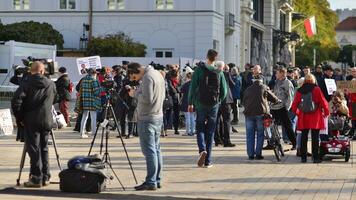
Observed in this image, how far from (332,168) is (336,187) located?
2.54 metres

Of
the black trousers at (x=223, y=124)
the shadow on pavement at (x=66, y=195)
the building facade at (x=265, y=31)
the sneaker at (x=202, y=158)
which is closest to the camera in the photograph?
the shadow on pavement at (x=66, y=195)

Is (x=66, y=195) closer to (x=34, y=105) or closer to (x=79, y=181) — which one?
(x=79, y=181)

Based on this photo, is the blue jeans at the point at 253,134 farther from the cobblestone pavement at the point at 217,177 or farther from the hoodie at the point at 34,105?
the hoodie at the point at 34,105

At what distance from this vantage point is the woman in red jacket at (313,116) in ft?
52.9

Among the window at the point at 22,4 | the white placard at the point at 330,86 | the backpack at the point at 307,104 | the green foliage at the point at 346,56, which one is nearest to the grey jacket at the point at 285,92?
the white placard at the point at 330,86

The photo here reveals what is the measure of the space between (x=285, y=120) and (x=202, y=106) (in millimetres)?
4421

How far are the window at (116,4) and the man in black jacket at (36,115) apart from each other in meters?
36.9

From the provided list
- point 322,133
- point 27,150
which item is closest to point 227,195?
point 27,150

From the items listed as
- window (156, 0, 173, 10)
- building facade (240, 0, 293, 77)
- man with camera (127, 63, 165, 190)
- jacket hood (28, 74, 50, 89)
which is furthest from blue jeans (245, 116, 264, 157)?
building facade (240, 0, 293, 77)

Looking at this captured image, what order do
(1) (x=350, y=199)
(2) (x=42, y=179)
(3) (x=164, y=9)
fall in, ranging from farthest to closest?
(3) (x=164, y=9) → (2) (x=42, y=179) → (1) (x=350, y=199)

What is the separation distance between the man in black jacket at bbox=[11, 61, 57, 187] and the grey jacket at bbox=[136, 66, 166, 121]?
146 centimetres

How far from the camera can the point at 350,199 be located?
11.9 metres

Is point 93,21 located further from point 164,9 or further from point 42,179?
point 42,179

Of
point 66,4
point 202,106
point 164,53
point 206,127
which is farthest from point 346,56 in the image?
point 202,106
